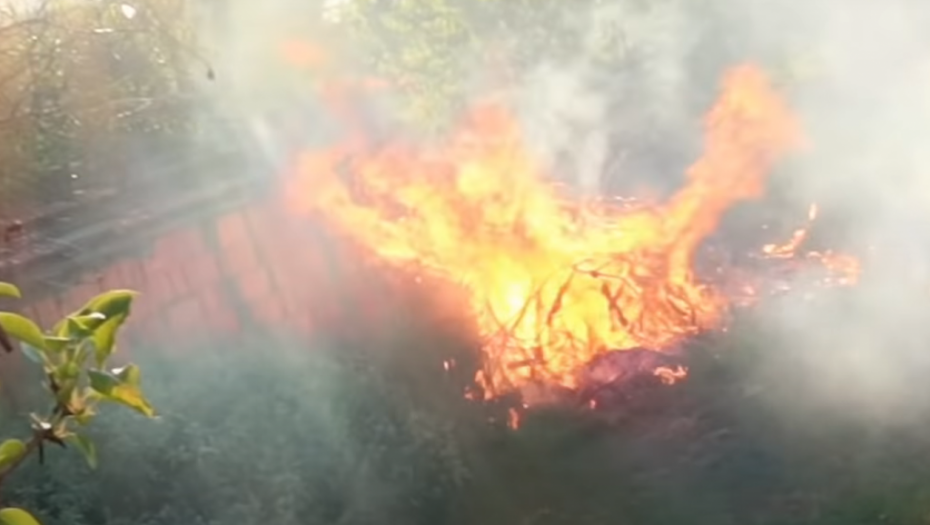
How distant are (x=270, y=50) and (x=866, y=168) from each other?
4.11 m

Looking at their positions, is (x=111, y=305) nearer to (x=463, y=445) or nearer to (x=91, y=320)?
(x=91, y=320)

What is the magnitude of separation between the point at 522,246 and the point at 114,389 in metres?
5.32

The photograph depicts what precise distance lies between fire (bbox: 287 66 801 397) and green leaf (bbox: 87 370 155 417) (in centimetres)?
476

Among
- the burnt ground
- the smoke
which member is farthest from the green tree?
the smoke

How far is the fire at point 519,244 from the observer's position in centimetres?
621

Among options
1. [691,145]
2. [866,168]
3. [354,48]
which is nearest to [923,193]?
[866,168]

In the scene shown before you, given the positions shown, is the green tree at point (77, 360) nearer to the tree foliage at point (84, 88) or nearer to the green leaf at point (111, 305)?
the green leaf at point (111, 305)

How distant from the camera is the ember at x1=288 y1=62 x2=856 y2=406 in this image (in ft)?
20.3

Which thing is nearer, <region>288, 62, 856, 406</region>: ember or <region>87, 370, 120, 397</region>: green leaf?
<region>87, 370, 120, 397</region>: green leaf

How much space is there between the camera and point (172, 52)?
22.7ft

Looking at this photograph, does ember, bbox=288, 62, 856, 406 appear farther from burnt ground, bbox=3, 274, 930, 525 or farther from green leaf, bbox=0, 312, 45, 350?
green leaf, bbox=0, 312, 45, 350

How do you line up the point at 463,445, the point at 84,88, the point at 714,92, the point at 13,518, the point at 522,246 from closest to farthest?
the point at 13,518 < the point at 463,445 < the point at 84,88 < the point at 522,246 < the point at 714,92

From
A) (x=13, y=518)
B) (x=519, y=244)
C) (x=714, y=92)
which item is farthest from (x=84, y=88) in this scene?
(x=13, y=518)

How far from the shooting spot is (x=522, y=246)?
6531 millimetres
